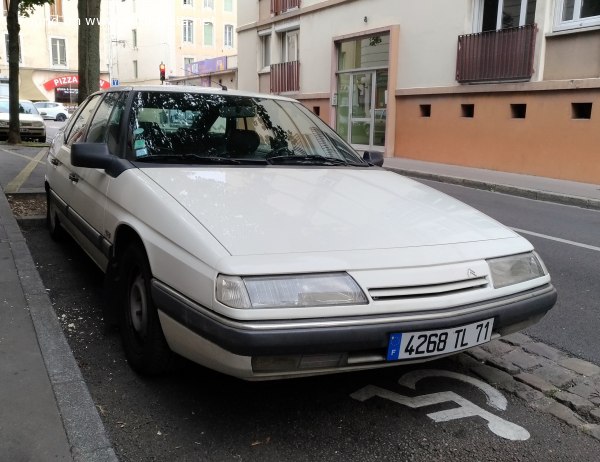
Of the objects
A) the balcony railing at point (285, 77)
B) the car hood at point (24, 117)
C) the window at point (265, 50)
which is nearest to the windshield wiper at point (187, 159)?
the car hood at point (24, 117)

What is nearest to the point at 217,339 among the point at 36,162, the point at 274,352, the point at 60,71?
the point at 274,352

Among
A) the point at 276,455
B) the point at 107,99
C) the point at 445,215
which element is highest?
Answer: the point at 107,99

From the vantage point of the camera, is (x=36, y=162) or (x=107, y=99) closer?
(x=107, y=99)

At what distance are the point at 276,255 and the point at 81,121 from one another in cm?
337

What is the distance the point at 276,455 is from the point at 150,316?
0.93 m

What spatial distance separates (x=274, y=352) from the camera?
89.6 inches

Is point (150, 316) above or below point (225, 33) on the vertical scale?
below

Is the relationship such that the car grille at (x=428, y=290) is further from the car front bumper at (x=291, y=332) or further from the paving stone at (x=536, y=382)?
the paving stone at (x=536, y=382)

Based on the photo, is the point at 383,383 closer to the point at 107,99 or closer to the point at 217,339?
the point at 217,339

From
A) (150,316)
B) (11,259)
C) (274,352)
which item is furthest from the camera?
(11,259)

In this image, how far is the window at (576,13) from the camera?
11.8 metres

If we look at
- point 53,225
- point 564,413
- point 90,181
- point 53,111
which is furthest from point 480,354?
point 53,111

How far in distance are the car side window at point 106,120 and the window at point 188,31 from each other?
4829cm

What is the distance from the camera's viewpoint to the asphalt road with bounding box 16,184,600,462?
2543 mm
